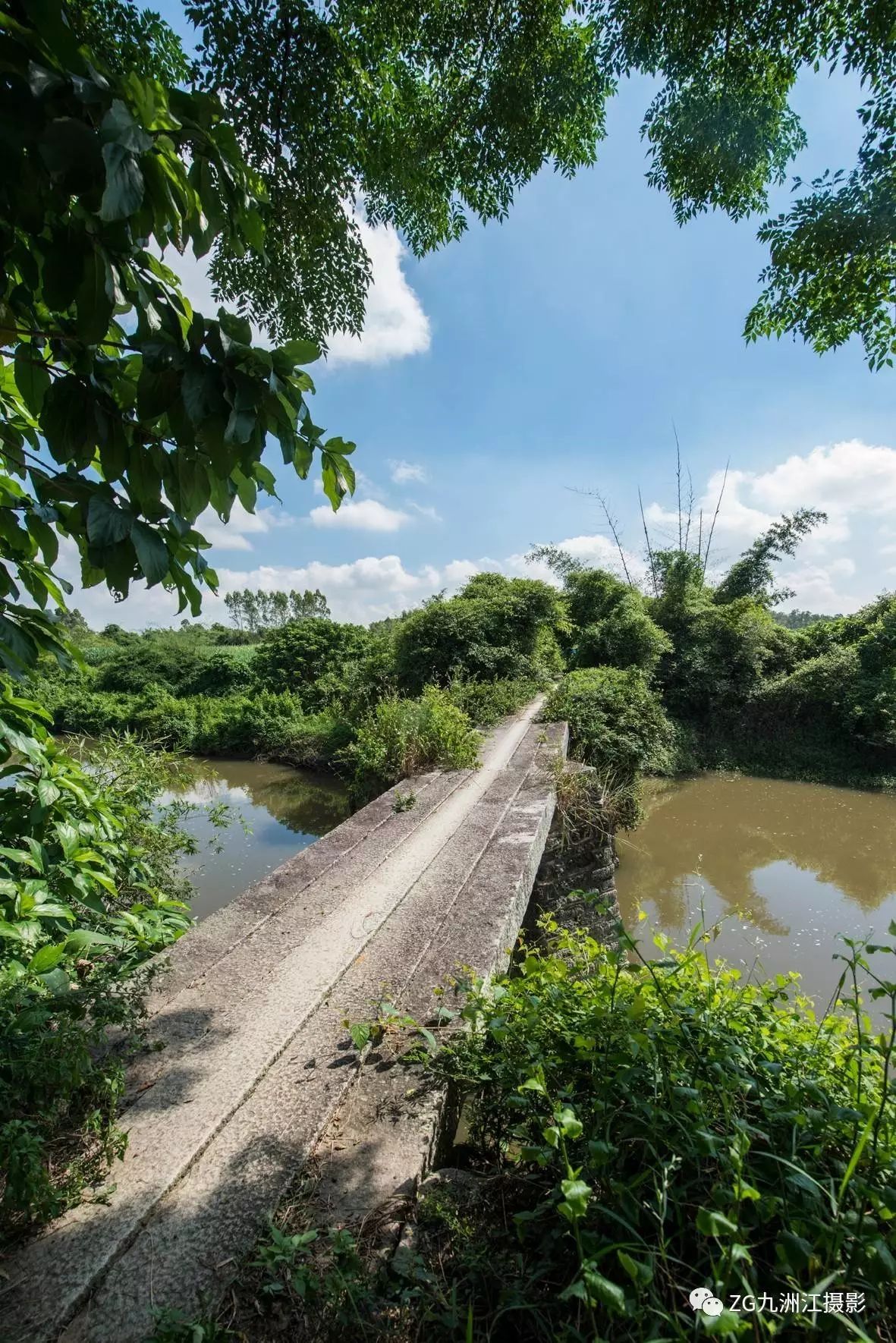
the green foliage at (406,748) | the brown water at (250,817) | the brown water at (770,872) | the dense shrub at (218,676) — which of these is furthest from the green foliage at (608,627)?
the dense shrub at (218,676)

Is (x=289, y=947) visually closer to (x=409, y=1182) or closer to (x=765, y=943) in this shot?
(x=409, y=1182)

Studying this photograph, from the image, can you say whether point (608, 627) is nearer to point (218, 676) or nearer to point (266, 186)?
point (266, 186)

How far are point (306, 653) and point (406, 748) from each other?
11183 mm

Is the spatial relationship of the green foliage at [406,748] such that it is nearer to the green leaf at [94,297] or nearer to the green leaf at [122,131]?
the green leaf at [94,297]

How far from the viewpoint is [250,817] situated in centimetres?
841

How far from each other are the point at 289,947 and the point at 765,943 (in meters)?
4.92

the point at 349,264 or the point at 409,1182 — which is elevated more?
the point at 349,264

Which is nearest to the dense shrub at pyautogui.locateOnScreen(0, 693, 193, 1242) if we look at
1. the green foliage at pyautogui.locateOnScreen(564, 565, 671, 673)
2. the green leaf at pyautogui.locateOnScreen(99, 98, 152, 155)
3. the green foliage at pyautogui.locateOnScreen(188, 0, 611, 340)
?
the green leaf at pyautogui.locateOnScreen(99, 98, 152, 155)

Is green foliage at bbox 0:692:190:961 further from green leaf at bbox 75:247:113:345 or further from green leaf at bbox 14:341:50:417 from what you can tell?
green leaf at bbox 75:247:113:345

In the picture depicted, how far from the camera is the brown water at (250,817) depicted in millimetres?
5695

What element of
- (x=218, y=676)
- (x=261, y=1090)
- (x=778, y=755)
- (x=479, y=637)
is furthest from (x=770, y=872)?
(x=218, y=676)

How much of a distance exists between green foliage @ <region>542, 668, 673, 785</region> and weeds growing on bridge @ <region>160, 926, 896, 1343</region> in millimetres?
5574

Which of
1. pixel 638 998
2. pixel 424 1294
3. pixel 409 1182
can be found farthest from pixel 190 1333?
pixel 638 998

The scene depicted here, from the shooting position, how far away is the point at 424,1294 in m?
1.02
